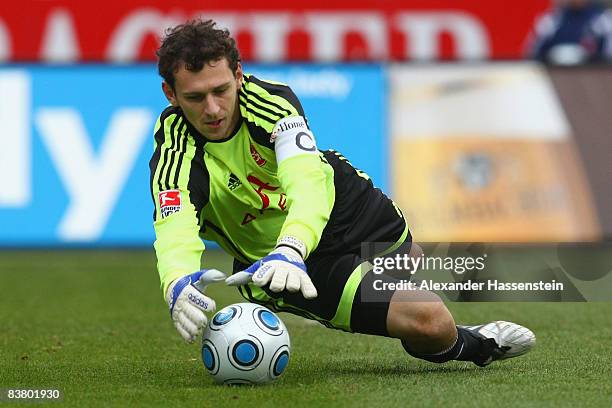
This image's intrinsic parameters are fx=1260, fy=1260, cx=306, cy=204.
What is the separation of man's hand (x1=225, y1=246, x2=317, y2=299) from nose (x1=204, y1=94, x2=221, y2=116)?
723 mm

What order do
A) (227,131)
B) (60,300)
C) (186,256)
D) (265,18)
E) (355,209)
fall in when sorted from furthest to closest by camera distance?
1. (265,18)
2. (60,300)
3. (355,209)
4. (227,131)
5. (186,256)

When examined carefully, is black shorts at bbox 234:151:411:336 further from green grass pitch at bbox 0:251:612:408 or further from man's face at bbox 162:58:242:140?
man's face at bbox 162:58:242:140

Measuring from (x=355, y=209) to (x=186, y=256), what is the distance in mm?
1143

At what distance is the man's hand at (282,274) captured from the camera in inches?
202

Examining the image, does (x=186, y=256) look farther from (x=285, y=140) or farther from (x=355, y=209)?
(x=355, y=209)

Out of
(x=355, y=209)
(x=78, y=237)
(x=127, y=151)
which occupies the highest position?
(x=355, y=209)

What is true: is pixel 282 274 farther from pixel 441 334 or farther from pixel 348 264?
pixel 441 334

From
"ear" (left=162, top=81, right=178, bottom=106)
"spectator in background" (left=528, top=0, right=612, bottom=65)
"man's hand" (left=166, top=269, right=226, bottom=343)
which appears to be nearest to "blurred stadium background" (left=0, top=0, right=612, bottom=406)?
"spectator in background" (left=528, top=0, right=612, bottom=65)

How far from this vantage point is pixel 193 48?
550cm

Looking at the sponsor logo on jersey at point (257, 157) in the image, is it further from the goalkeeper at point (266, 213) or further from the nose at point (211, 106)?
the nose at point (211, 106)

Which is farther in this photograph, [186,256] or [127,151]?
[127,151]

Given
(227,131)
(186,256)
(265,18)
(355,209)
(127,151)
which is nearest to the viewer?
(186,256)

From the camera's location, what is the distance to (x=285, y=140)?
5.67m

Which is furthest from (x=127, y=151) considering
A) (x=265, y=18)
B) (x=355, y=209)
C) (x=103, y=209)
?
(x=355, y=209)
